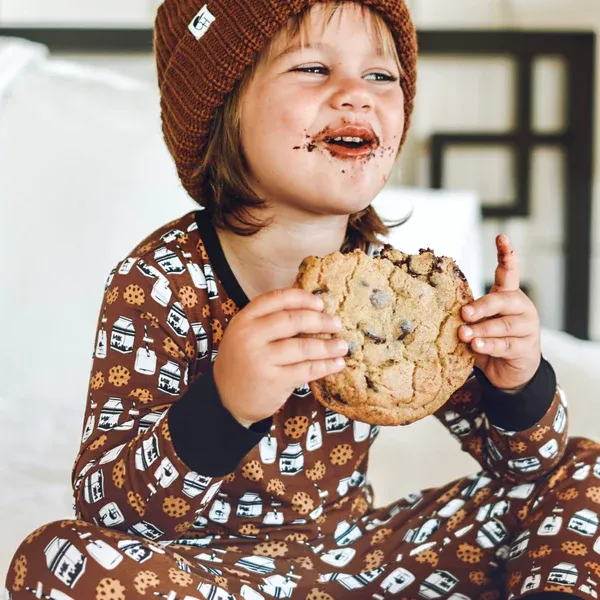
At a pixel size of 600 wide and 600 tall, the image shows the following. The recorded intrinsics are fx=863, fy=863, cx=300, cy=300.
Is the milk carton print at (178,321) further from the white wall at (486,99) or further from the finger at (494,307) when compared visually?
the white wall at (486,99)

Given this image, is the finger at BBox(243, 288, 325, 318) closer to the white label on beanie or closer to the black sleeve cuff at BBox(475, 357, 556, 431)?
the black sleeve cuff at BBox(475, 357, 556, 431)

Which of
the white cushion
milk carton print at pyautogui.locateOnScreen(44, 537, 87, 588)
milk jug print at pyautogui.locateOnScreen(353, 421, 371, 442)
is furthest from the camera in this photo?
the white cushion

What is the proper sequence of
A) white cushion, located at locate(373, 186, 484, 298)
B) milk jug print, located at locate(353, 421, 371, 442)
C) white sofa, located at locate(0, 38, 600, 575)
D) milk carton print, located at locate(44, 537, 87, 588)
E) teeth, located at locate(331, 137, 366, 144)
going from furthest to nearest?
1. white cushion, located at locate(373, 186, 484, 298)
2. white sofa, located at locate(0, 38, 600, 575)
3. milk jug print, located at locate(353, 421, 371, 442)
4. teeth, located at locate(331, 137, 366, 144)
5. milk carton print, located at locate(44, 537, 87, 588)

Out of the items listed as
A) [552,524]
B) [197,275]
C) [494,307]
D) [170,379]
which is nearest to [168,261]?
[197,275]

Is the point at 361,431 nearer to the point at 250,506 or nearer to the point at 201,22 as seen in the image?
the point at 250,506

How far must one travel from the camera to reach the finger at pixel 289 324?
705 millimetres

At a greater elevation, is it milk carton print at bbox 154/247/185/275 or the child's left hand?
milk carton print at bbox 154/247/185/275

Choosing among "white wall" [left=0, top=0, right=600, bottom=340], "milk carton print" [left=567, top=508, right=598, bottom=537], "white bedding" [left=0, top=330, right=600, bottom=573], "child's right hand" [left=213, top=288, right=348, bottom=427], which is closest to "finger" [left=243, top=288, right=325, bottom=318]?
"child's right hand" [left=213, top=288, right=348, bottom=427]

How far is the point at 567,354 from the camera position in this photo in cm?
134

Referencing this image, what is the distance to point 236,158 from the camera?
0.96m

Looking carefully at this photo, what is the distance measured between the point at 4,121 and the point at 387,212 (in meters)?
0.70

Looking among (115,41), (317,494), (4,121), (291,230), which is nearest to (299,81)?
(291,230)

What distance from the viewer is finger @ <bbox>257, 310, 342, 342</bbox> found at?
71 centimetres

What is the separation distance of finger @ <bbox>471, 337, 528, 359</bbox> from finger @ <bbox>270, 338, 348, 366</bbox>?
0.14 metres
